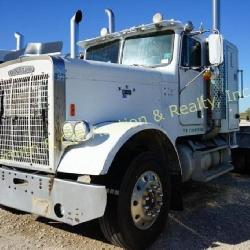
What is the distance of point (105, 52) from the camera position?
20.5ft

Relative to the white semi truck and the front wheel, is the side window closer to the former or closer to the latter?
the white semi truck

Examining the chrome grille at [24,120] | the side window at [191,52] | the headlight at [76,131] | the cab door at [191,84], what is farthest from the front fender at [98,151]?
the side window at [191,52]

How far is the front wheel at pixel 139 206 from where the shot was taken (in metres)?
3.95

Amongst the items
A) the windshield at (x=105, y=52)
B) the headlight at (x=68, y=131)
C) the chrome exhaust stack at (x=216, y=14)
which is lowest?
the headlight at (x=68, y=131)

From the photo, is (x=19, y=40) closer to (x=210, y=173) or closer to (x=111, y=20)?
(x=111, y=20)

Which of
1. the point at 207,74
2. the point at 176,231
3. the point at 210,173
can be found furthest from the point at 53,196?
the point at 210,173

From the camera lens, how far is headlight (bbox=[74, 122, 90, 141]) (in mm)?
3812

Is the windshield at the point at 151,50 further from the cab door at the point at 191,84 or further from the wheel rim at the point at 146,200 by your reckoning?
the wheel rim at the point at 146,200

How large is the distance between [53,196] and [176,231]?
177 cm

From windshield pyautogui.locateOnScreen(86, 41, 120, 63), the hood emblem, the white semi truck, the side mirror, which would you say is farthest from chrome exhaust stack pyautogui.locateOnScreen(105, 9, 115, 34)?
the hood emblem

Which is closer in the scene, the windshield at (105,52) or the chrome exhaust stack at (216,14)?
the windshield at (105,52)

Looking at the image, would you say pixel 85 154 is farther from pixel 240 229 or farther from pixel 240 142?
pixel 240 142

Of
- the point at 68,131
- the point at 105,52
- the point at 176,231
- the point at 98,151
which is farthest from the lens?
the point at 105,52

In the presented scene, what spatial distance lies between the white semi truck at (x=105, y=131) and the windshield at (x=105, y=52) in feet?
0.39
